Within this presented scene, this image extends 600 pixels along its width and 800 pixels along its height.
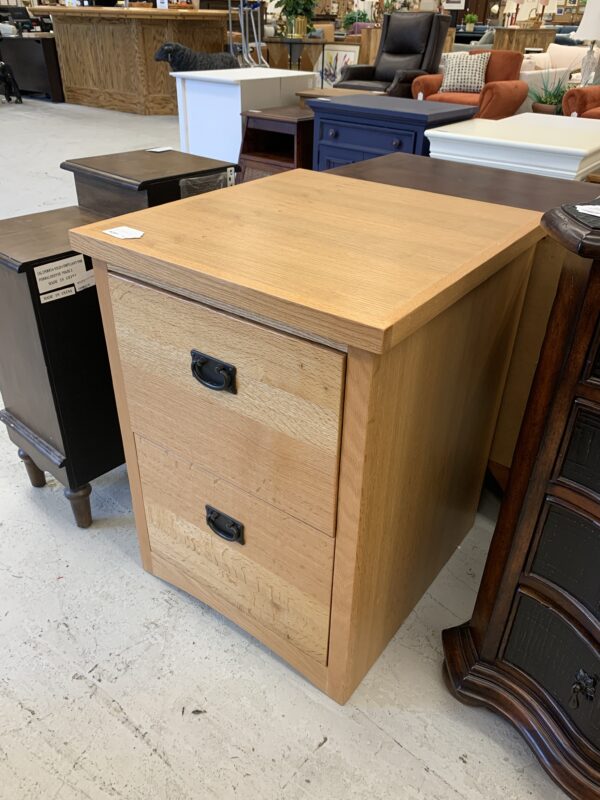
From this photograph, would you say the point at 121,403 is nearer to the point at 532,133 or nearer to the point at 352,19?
the point at 532,133

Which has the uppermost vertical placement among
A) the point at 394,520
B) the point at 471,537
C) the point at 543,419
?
the point at 543,419

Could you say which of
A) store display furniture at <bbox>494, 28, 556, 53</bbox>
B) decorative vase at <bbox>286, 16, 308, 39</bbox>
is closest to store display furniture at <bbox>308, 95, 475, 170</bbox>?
decorative vase at <bbox>286, 16, 308, 39</bbox>

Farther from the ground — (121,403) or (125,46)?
(125,46)

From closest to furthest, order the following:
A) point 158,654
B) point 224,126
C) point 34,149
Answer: point 158,654
point 224,126
point 34,149

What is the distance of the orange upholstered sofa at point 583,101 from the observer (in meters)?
3.74

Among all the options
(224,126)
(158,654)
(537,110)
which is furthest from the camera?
(537,110)

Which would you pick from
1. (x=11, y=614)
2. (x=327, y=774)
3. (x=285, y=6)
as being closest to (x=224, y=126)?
(x=11, y=614)

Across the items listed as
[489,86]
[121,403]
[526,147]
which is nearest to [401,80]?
[489,86]

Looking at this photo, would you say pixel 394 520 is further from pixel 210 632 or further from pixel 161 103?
pixel 161 103

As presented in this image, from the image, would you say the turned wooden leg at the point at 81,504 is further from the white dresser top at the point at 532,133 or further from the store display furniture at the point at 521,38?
the store display furniture at the point at 521,38

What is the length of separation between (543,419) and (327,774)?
65cm

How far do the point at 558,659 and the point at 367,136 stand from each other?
1.87 m

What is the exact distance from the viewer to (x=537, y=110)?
4.29 meters

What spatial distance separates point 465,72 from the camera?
5438 millimetres
